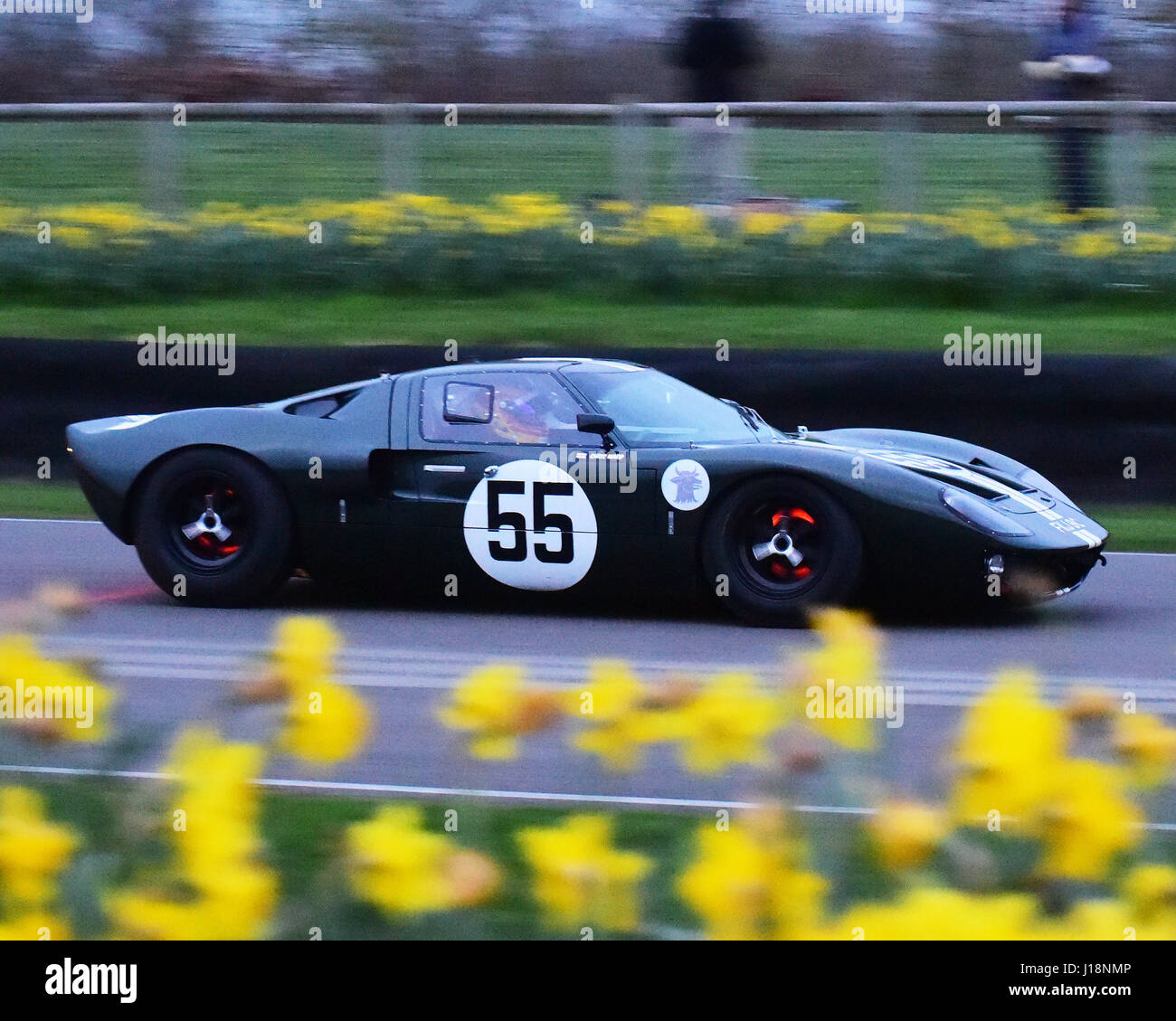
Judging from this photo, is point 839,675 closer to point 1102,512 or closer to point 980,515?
point 980,515

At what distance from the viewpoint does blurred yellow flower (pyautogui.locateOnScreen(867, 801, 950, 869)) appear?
7.52 ft

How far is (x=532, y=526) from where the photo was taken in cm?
714

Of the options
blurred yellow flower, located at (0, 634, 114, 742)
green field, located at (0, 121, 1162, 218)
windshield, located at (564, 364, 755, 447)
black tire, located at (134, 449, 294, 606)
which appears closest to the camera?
blurred yellow flower, located at (0, 634, 114, 742)

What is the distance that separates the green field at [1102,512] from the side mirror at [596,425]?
124 inches

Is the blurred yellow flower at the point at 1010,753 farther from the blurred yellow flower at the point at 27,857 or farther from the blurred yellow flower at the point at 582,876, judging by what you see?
the blurred yellow flower at the point at 27,857

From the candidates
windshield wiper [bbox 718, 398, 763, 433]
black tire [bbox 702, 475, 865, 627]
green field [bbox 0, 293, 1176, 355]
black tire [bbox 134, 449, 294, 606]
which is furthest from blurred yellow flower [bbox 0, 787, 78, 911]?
green field [bbox 0, 293, 1176, 355]

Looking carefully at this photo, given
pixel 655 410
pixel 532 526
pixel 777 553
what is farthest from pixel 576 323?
pixel 777 553

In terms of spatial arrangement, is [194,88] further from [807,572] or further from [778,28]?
[807,572]

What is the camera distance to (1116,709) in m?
2.66

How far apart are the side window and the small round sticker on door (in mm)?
370

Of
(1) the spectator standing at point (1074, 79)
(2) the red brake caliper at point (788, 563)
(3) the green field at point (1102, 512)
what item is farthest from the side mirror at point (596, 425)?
(1) the spectator standing at point (1074, 79)

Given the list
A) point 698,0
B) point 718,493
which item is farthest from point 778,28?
point 718,493

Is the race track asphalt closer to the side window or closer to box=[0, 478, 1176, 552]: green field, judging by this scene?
box=[0, 478, 1176, 552]: green field
